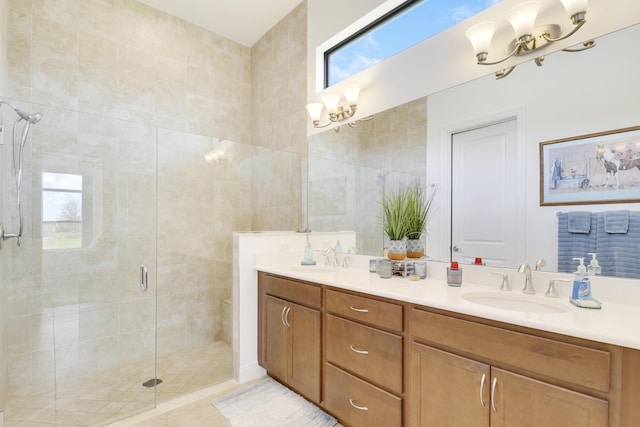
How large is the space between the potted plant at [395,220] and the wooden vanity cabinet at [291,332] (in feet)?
1.83

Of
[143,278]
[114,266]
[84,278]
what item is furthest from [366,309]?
[84,278]

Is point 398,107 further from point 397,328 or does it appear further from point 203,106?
point 203,106

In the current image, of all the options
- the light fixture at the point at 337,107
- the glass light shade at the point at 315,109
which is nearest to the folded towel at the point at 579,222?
the light fixture at the point at 337,107

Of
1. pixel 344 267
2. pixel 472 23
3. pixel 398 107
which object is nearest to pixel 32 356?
pixel 344 267

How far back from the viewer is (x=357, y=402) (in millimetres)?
1621

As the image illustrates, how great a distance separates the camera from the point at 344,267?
2.42m

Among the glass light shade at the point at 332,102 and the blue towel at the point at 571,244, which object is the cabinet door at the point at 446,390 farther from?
the glass light shade at the point at 332,102

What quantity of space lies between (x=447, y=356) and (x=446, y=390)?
14 centimetres

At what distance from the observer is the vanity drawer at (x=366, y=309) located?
1.45m

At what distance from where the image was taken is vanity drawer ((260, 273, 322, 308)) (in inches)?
74.7

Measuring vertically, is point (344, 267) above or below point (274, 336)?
above

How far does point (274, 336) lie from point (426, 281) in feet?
3.86

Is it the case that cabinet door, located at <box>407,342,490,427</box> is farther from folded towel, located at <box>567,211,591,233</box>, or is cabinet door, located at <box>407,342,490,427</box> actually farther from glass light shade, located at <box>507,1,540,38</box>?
glass light shade, located at <box>507,1,540,38</box>

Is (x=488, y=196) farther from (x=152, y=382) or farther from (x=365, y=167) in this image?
(x=152, y=382)
